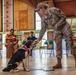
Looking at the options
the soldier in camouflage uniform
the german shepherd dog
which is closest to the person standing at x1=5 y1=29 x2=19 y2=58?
the soldier in camouflage uniform

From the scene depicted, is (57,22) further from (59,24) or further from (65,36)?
(65,36)

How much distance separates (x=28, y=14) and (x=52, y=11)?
15.1 meters

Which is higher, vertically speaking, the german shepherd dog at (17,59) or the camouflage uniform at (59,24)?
the camouflage uniform at (59,24)

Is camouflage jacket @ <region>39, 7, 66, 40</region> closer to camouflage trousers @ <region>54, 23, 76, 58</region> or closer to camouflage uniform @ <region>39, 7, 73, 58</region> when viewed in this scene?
camouflage uniform @ <region>39, 7, 73, 58</region>

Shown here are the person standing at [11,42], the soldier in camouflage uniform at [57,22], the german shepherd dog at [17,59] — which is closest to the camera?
the german shepherd dog at [17,59]

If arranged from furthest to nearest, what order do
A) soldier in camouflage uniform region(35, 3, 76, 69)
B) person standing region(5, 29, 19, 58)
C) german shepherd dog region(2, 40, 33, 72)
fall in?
person standing region(5, 29, 19, 58)
soldier in camouflage uniform region(35, 3, 76, 69)
german shepherd dog region(2, 40, 33, 72)

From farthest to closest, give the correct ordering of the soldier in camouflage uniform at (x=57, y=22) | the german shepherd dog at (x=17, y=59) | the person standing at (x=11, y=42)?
the person standing at (x=11, y=42)
the soldier in camouflage uniform at (x=57, y=22)
the german shepherd dog at (x=17, y=59)

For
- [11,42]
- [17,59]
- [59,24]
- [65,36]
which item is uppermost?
[59,24]

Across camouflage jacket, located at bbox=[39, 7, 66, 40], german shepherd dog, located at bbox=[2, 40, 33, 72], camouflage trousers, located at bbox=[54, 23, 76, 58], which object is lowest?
german shepherd dog, located at bbox=[2, 40, 33, 72]

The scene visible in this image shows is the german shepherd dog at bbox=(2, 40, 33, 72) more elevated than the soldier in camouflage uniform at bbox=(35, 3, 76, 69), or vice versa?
the soldier in camouflage uniform at bbox=(35, 3, 76, 69)

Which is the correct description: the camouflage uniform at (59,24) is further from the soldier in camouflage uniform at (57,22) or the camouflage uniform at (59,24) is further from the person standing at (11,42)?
the person standing at (11,42)

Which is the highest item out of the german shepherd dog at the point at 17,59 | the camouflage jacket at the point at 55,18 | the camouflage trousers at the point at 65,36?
the camouflage jacket at the point at 55,18

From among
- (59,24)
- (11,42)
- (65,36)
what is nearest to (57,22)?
(59,24)

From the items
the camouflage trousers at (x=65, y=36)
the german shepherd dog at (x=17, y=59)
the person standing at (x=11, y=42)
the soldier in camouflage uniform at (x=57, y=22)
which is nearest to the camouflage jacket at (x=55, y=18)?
the soldier in camouflage uniform at (x=57, y=22)
